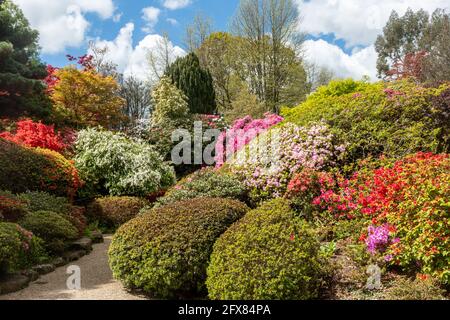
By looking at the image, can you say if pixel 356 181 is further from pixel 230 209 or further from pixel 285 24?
pixel 285 24

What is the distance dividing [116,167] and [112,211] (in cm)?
184

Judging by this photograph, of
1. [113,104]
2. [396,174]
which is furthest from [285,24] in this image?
[396,174]

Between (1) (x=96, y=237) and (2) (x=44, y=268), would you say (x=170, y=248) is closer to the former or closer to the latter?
(2) (x=44, y=268)

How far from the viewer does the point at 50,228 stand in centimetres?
687

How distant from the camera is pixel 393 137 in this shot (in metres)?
7.64

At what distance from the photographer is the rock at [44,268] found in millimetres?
6033

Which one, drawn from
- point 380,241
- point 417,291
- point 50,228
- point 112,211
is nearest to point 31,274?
point 50,228

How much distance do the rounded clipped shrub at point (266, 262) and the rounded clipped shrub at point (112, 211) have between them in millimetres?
5312

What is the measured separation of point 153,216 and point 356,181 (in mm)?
3226

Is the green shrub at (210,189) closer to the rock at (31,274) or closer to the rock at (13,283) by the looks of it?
the rock at (31,274)

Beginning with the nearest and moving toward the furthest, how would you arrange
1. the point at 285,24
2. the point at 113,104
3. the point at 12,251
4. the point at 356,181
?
the point at 12,251 < the point at 356,181 < the point at 113,104 < the point at 285,24

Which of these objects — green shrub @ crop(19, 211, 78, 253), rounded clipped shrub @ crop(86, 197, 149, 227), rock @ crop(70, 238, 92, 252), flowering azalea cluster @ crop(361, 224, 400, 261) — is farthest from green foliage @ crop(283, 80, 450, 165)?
green shrub @ crop(19, 211, 78, 253)

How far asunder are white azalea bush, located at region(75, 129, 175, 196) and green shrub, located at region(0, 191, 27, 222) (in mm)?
3739

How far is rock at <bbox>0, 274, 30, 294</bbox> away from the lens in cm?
526
